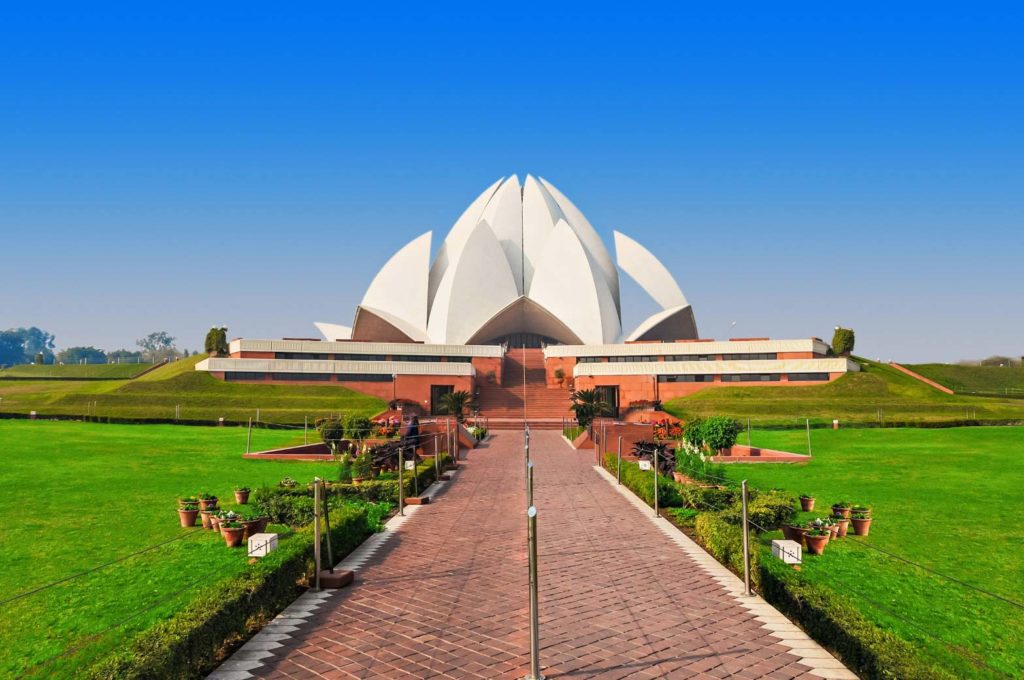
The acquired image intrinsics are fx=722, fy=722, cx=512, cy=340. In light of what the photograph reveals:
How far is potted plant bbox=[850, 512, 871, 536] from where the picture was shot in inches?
418

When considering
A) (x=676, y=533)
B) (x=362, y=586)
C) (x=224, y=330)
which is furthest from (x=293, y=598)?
(x=224, y=330)

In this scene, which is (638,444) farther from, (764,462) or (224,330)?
(224,330)

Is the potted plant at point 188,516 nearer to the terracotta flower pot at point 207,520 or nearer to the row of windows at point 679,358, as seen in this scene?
the terracotta flower pot at point 207,520

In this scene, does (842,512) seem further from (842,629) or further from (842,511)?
(842,629)

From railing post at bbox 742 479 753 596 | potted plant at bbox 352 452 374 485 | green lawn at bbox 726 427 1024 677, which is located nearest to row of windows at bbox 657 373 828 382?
green lawn at bbox 726 427 1024 677

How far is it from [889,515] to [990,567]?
339 cm

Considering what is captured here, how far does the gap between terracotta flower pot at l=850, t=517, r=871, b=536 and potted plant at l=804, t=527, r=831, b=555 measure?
130 cm

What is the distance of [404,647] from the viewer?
5.80 m

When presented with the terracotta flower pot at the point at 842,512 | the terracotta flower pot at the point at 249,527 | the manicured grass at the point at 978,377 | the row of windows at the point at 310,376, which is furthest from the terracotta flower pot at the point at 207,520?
the manicured grass at the point at 978,377

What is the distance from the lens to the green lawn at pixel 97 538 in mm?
6406

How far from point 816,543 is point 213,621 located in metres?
7.50

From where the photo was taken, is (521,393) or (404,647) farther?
(521,393)

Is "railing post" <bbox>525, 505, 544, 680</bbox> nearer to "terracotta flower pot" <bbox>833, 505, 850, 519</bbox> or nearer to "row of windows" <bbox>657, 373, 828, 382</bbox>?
"terracotta flower pot" <bbox>833, 505, 850, 519</bbox>

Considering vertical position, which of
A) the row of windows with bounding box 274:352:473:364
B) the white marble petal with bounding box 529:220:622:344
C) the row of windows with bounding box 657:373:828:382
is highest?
the white marble petal with bounding box 529:220:622:344
